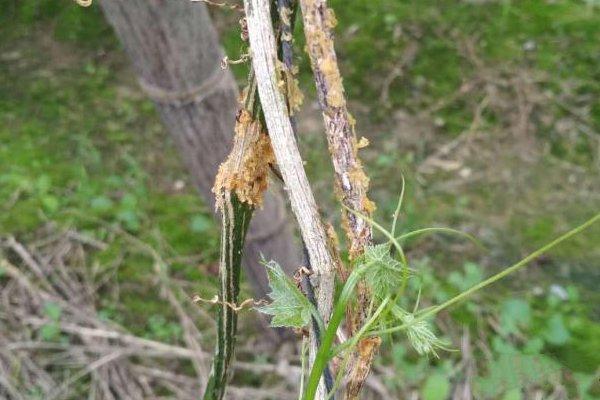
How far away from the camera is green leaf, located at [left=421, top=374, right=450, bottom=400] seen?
1433 mm

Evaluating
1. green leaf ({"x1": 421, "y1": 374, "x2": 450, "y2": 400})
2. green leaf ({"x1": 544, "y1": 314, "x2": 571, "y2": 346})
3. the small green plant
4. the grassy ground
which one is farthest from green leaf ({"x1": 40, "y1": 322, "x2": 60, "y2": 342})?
the small green plant

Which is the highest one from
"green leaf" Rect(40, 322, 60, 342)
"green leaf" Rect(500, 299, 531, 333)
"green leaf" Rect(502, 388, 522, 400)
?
"green leaf" Rect(40, 322, 60, 342)

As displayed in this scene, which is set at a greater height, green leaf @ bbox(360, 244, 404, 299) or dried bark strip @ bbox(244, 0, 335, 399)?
dried bark strip @ bbox(244, 0, 335, 399)

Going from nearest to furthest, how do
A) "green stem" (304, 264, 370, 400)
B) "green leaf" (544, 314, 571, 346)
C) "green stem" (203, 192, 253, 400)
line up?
"green stem" (304, 264, 370, 400) < "green stem" (203, 192, 253, 400) < "green leaf" (544, 314, 571, 346)

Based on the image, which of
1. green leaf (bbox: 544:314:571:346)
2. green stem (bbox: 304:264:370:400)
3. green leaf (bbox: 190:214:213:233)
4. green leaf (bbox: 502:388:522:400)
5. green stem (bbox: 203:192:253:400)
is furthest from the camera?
green leaf (bbox: 190:214:213:233)

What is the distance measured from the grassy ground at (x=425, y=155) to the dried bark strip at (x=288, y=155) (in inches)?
41.6

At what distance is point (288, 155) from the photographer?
480 mm

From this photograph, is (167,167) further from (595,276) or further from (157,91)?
(595,276)

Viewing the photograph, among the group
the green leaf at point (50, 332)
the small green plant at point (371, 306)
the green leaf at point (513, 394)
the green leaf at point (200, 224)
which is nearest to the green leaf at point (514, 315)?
the green leaf at point (513, 394)

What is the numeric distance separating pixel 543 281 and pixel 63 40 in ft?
6.49

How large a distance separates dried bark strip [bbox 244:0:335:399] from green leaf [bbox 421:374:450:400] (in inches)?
40.8

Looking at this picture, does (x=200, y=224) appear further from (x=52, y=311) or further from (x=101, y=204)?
(x=52, y=311)

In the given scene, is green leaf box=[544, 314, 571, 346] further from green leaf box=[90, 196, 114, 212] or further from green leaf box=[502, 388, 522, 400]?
green leaf box=[90, 196, 114, 212]

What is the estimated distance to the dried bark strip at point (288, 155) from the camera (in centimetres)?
47
